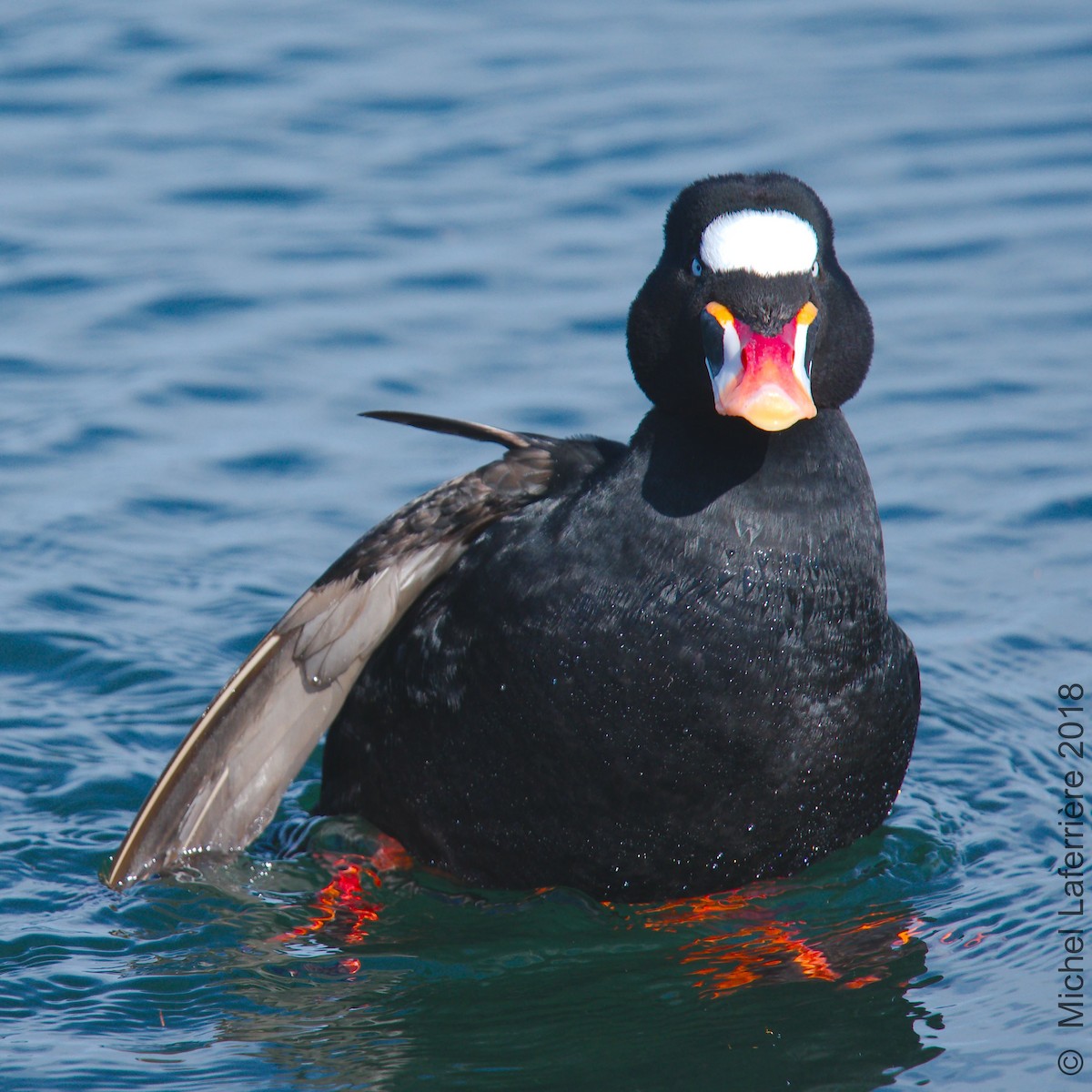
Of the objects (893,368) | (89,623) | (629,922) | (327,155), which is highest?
(327,155)

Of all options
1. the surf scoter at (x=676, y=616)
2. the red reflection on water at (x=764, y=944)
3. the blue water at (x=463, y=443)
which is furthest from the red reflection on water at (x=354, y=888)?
the red reflection on water at (x=764, y=944)

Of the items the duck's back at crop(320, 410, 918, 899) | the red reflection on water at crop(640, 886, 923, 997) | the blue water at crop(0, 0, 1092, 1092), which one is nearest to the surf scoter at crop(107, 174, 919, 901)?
the duck's back at crop(320, 410, 918, 899)

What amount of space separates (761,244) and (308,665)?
191 cm

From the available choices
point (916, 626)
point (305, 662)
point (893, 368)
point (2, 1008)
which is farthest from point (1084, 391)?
point (2, 1008)

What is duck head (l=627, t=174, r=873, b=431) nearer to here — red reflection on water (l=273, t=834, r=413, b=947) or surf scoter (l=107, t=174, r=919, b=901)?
surf scoter (l=107, t=174, r=919, b=901)

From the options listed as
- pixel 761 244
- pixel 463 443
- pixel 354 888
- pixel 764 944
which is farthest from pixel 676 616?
pixel 463 443

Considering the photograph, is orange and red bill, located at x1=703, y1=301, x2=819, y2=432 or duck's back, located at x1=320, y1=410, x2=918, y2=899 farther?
duck's back, located at x1=320, y1=410, x2=918, y2=899

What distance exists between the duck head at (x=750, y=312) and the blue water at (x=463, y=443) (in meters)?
1.68

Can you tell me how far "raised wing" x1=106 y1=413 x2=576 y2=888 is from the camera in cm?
583

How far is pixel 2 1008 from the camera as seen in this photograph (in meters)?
5.49

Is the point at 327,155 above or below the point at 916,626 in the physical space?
above

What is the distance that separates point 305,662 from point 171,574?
261 cm

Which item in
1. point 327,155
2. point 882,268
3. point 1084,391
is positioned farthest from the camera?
point 327,155

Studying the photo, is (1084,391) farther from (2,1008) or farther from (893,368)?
(2,1008)
